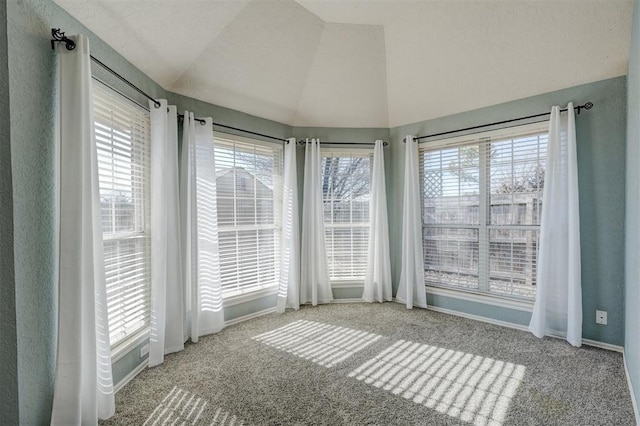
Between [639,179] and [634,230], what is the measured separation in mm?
410

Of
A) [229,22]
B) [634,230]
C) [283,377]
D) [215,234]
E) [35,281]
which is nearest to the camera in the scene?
[35,281]

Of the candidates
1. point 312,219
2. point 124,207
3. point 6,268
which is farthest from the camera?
point 312,219

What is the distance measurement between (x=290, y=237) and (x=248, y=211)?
603mm

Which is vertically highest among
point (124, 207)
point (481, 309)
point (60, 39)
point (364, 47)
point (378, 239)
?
point (364, 47)

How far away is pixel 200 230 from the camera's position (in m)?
3.06

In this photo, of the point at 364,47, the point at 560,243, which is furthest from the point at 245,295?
the point at 560,243

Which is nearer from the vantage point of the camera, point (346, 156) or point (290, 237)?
point (290, 237)

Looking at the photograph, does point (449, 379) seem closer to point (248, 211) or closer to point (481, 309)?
point (481, 309)

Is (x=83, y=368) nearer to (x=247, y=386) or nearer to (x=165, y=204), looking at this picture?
(x=247, y=386)

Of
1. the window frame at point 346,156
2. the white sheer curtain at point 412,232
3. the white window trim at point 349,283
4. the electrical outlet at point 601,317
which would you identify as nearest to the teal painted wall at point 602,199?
the electrical outlet at point 601,317

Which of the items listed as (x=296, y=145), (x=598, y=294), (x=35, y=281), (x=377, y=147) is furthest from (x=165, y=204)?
(x=598, y=294)

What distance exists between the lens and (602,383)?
2.20 metres

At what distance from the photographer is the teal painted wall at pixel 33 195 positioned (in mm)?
1503

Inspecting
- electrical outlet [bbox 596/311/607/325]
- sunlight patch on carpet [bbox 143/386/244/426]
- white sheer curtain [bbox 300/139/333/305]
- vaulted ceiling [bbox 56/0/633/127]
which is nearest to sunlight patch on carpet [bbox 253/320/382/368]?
white sheer curtain [bbox 300/139/333/305]
